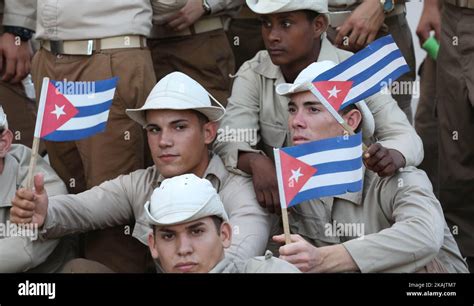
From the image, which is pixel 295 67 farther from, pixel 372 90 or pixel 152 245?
pixel 152 245

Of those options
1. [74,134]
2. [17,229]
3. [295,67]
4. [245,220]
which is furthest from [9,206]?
[295,67]

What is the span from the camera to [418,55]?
10.0 metres

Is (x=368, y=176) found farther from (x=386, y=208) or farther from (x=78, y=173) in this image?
(x=78, y=173)

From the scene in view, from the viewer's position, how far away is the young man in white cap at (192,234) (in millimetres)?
7066

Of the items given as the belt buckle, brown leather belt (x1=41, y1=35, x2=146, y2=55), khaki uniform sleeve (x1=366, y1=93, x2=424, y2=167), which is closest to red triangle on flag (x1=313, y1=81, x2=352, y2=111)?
khaki uniform sleeve (x1=366, y1=93, x2=424, y2=167)

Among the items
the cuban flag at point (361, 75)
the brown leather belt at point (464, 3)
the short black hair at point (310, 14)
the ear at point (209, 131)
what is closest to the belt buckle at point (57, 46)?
the ear at point (209, 131)

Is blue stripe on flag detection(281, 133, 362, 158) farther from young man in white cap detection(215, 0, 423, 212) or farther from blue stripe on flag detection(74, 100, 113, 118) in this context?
blue stripe on flag detection(74, 100, 113, 118)

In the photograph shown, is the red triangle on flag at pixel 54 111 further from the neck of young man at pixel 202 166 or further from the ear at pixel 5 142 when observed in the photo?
the neck of young man at pixel 202 166

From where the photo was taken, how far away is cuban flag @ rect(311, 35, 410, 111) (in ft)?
24.8

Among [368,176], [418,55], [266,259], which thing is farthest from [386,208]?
[418,55]

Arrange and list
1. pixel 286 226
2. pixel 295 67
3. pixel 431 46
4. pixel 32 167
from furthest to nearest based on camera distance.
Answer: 1. pixel 431 46
2. pixel 295 67
3. pixel 32 167
4. pixel 286 226

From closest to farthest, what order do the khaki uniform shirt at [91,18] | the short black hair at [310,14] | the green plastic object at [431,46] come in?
1. the khaki uniform shirt at [91,18]
2. the short black hair at [310,14]
3. the green plastic object at [431,46]

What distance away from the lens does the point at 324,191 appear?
725cm

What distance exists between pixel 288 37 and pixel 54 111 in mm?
1301
